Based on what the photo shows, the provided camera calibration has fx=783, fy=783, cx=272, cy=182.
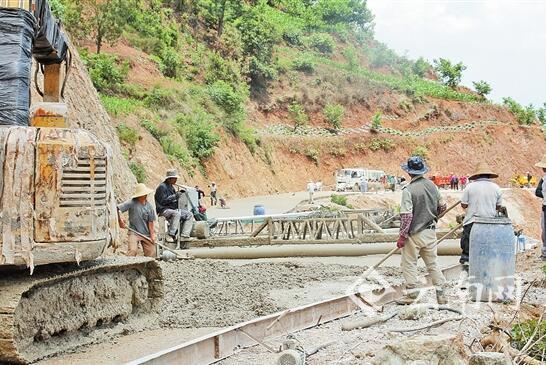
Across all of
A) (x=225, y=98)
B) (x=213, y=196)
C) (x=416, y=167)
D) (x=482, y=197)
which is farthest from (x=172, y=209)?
(x=225, y=98)

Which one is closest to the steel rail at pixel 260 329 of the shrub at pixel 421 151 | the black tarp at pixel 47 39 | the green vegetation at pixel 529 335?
the green vegetation at pixel 529 335

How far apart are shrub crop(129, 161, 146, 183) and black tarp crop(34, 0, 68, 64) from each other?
913 inches

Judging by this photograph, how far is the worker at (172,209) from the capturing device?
15059mm

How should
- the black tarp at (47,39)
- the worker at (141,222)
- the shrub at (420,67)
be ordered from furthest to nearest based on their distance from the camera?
the shrub at (420,67) < the worker at (141,222) < the black tarp at (47,39)

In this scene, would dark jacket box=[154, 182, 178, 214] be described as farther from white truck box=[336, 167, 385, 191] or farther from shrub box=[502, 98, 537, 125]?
shrub box=[502, 98, 537, 125]

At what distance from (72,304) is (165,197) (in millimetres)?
7938

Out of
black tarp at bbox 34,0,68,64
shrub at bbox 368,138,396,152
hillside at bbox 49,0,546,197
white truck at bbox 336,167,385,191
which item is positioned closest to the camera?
black tarp at bbox 34,0,68,64

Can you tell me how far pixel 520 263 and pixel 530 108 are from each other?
2860 inches

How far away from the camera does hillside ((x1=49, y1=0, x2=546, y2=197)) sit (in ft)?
138

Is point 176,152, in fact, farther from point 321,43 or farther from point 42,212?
point 321,43

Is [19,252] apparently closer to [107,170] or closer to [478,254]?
[107,170]

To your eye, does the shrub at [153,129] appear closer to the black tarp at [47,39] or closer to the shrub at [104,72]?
the shrub at [104,72]

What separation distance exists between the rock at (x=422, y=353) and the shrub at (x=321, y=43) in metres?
75.5

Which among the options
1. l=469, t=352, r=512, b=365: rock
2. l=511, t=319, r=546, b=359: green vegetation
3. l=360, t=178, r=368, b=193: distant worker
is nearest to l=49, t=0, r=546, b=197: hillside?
l=360, t=178, r=368, b=193: distant worker
